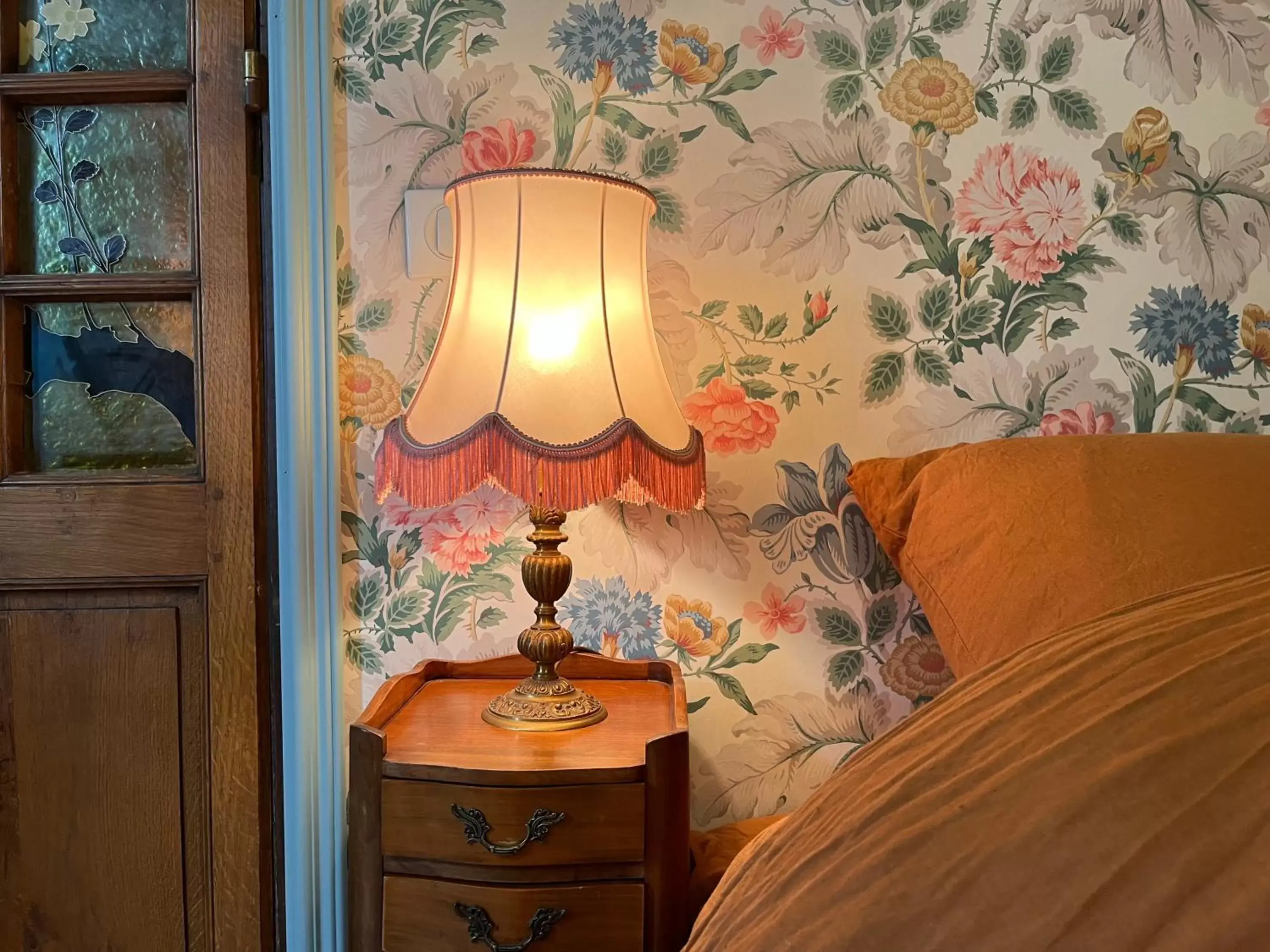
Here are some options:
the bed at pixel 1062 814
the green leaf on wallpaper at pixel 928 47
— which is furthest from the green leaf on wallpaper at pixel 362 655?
the green leaf on wallpaper at pixel 928 47

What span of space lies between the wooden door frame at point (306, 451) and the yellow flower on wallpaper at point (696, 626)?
504 millimetres

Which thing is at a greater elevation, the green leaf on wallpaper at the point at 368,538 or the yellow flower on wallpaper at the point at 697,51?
the yellow flower on wallpaper at the point at 697,51

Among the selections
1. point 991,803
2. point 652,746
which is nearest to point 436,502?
point 652,746

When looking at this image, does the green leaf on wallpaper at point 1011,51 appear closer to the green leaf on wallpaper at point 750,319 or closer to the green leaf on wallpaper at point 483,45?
the green leaf on wallpaper at point 750,319

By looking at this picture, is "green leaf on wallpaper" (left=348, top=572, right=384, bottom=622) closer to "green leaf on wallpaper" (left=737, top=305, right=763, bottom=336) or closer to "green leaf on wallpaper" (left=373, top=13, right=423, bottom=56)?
"green leaf on wallpaper" (left=737, top=305, right=763, bottom=336)

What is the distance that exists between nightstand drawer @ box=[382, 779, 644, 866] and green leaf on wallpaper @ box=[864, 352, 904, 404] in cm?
67

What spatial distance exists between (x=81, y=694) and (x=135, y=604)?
0.50 feet

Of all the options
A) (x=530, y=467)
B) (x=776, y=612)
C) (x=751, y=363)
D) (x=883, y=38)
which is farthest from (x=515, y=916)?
(x=883, y=38)

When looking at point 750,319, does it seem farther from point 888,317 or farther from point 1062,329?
point 1062,329

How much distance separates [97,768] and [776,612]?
3.38ft

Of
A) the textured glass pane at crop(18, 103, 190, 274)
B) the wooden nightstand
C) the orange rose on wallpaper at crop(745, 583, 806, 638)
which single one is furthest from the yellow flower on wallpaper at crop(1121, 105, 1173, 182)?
the textured glass pane at crop(18, 103, 190, 274)

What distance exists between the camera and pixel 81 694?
1250 mm

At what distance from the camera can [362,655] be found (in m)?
1.30

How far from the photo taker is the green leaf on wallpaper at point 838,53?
49.0 inches
